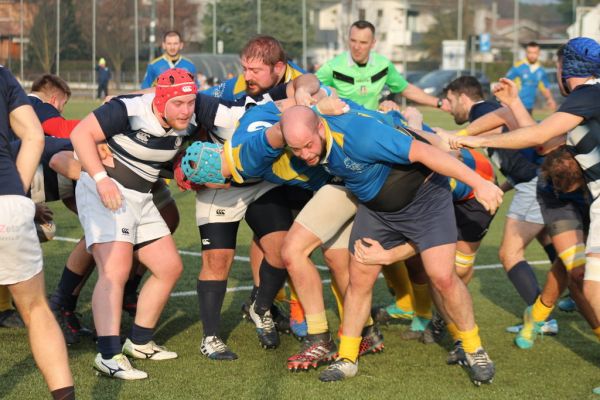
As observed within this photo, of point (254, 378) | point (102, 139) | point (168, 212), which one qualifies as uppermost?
point (102, 139)

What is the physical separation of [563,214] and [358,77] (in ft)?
13.3

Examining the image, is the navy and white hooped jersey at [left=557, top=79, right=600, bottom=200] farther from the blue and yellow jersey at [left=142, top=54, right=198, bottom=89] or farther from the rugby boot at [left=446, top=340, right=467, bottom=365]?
the blue and yellow jersey at [left=142, top=54, right=198, bottom=89]

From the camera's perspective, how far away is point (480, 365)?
6.12 meters

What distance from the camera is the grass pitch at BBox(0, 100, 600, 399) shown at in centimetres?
588

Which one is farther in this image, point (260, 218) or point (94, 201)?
point (260, 218)

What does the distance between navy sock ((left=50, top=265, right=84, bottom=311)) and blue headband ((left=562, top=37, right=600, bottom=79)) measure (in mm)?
3918

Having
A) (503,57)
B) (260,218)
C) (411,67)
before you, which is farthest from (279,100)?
(503,57)

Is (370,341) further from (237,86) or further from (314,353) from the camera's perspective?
(237,86)

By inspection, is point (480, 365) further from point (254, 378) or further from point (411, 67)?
point (411, 67)

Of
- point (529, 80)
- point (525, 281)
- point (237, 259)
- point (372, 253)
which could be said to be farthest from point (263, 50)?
point (529, 80)

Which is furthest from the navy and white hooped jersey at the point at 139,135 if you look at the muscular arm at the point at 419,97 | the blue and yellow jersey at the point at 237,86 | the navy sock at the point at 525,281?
the muscular arm at the point at 419,97

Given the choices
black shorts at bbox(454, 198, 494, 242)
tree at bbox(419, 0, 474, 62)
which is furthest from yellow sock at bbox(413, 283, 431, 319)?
tree at bbox(419, 0, 474, 62)

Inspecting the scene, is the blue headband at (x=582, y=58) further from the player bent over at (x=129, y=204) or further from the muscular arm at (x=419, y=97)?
the muscular arm at (x=419, y=97)

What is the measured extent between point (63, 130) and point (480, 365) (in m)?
3.78
